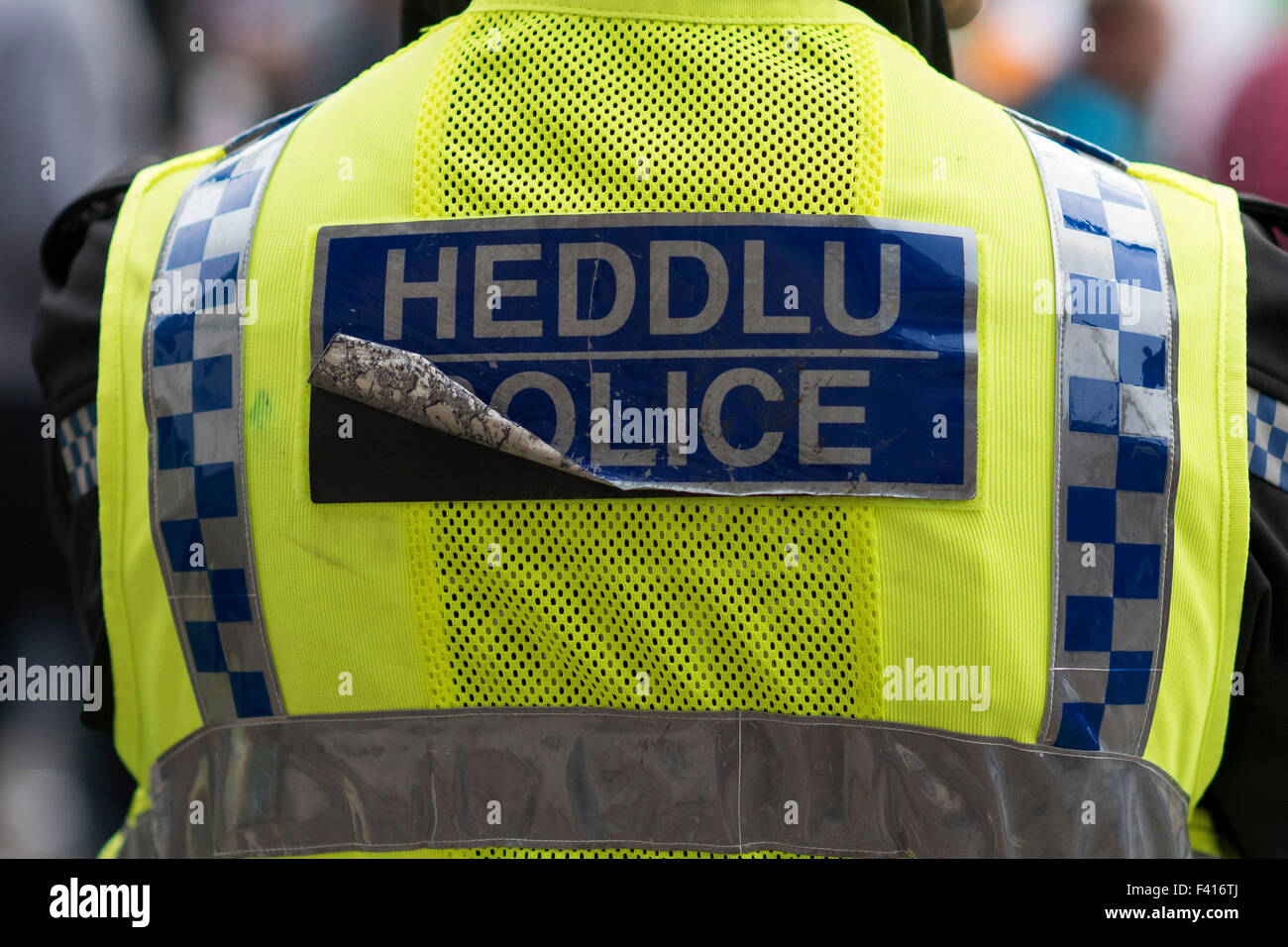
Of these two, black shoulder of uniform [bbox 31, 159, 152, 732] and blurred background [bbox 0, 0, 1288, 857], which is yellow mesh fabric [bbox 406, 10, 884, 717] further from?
blurred background [bbox 0, 0, 1288, 857]

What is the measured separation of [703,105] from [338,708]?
0.48 metres

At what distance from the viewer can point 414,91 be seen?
0.78 meters

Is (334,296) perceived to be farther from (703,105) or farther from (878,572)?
(878,572)

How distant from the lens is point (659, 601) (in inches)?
28.1

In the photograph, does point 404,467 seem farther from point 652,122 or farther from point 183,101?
point 183,101

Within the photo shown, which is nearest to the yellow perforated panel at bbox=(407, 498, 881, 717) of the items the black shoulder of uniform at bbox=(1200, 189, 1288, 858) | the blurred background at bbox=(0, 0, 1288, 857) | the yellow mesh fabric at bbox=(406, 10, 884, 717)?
the yellow mesh fabric at bbox=(406, 10, 884, 717)

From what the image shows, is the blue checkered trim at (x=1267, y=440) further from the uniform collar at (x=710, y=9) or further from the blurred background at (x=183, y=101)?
the blurred background at (x=183, y=101)

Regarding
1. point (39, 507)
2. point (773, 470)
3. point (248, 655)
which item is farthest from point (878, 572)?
point (39, 507)

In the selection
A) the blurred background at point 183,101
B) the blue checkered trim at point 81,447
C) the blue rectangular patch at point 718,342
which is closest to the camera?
the blue rectangular patch at point 718,342

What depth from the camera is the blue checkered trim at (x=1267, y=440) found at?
735mm

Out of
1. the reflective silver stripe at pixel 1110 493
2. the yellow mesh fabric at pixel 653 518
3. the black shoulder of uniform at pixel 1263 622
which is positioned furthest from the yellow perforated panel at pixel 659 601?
the black shoulder of uniform at pixel 1263 622

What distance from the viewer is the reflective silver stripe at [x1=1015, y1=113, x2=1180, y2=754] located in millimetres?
713

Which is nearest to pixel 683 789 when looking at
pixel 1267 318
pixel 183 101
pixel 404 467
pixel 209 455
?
pixel 404 467

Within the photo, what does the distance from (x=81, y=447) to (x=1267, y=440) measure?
0.86 metres
